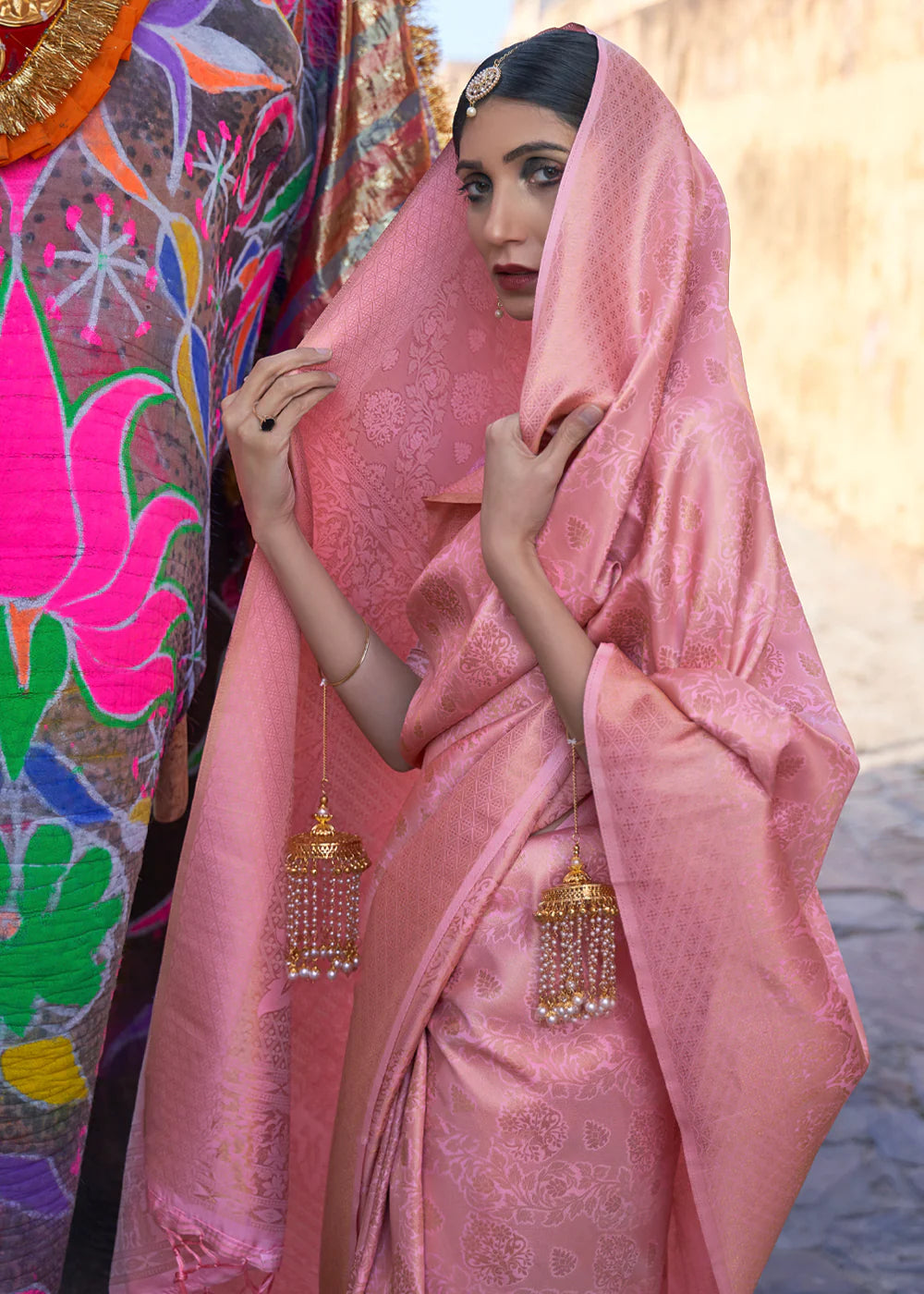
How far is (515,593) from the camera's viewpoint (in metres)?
1.26

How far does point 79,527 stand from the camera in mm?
1276

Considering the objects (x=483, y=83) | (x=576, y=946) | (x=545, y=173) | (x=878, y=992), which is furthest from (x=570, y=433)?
(x=878, y=992)

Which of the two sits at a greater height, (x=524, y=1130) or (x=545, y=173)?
(x=545, y=173)

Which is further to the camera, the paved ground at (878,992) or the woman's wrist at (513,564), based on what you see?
the paved ground at (878,992)

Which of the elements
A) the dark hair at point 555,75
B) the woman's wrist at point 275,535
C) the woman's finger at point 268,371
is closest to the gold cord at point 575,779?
the woman's wrist at point 275,535

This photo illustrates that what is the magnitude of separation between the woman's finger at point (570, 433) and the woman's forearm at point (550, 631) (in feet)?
0.29

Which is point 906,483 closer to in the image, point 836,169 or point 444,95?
point 836,169

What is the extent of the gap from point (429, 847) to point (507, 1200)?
13.4 inches

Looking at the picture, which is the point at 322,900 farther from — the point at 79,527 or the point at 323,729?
the point at 79,527

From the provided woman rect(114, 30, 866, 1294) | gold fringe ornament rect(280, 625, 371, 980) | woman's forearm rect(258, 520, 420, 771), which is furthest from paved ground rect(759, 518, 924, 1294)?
woman's forearm rect(258, 520, 420, 771)

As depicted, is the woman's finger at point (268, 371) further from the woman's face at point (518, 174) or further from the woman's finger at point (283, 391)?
the woman's face at point (518, 174)

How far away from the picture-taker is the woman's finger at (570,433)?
1.28 meters

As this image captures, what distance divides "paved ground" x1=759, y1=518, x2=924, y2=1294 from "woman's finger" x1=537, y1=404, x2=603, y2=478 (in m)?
1.38

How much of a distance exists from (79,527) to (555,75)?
2.11 feet
